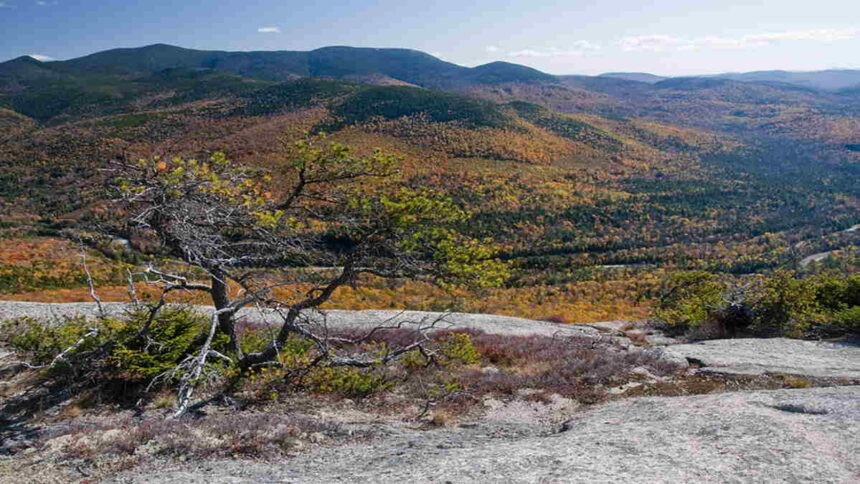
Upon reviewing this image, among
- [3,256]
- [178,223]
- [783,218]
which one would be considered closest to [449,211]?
[178,223]

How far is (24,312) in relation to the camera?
16.2m

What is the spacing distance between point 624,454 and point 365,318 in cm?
1315

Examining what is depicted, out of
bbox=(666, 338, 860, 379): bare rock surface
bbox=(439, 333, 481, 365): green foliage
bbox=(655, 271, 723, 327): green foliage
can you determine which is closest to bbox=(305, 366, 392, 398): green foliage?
bbox=(439, 333, 481, 365): green foliage

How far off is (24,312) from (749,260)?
Answer: 7704 centimetres

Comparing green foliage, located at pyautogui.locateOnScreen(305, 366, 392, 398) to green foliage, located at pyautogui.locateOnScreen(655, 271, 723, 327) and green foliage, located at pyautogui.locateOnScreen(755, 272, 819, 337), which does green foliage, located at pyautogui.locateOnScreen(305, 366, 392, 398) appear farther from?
green foliage, located at pyautogui.locateOnScreen(755, 272, 819, 337)

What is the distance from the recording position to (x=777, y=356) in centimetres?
1257

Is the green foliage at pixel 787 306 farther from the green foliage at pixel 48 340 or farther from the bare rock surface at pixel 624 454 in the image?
the green foliage at pixel 48 340

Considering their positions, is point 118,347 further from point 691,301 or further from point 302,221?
point 691,301

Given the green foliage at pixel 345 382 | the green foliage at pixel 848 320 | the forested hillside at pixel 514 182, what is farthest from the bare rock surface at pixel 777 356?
the forested hillside at pixel 514 182

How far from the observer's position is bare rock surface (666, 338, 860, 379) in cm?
1122

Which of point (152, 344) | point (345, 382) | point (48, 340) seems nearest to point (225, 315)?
point (152, 344)

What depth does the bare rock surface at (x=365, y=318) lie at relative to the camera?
1653cm

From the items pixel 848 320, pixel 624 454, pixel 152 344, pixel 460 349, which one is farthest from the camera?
pixel 848 320

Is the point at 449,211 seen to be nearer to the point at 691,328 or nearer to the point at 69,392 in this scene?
the point at 69,392
